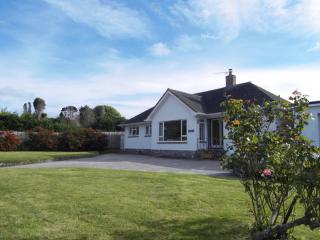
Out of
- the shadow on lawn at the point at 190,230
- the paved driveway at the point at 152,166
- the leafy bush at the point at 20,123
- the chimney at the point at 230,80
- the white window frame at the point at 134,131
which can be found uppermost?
the chimney at the point at 230,80

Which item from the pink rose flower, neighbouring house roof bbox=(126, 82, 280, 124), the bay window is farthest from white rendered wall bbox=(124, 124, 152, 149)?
the pink rose flower

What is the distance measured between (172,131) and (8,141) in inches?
590

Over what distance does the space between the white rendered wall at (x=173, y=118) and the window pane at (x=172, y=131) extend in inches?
16.7

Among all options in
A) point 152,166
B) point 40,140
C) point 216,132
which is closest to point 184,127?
point 216,132

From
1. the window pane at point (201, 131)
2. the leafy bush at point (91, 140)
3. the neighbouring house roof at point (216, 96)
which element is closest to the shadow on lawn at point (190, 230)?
the neighbouring house roof at point (216, 96)

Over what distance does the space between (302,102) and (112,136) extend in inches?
1310

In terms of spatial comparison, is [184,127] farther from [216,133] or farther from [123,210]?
[123,210]

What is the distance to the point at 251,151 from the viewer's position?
518 cm

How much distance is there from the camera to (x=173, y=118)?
2798 centimetres

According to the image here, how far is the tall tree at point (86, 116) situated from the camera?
1918 inches

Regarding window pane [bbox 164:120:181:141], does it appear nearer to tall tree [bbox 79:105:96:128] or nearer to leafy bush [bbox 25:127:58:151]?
leafy bush [bbox 25:127:58:151]

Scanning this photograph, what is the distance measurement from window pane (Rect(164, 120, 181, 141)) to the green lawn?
665 inches

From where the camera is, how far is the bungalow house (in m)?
25.6

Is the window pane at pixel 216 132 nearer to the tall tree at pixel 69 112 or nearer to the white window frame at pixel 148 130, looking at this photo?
the white window frame at pixel 148 130
